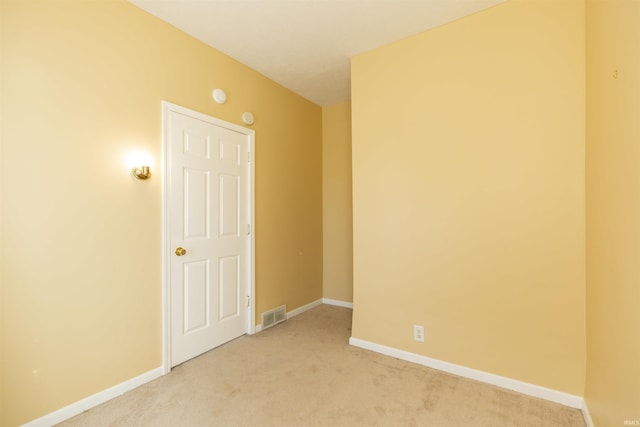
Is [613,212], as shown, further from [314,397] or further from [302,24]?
[302,24]

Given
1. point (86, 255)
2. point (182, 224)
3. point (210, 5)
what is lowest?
point (86, 255)

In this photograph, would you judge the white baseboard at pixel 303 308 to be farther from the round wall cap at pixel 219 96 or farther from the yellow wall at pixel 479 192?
the round wall cap at pixel 219 96

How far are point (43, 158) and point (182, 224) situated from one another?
96cm

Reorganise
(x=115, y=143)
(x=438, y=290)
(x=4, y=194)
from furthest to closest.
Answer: (x=438, y=290) < (x=115, y=143) < (x=4, y=194)

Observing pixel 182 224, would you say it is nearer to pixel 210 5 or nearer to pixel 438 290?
pixel 210 5

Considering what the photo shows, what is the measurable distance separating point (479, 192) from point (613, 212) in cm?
85

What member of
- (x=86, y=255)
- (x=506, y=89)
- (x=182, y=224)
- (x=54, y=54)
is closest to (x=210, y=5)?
(x=54, y=54)

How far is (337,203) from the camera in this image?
4.09m

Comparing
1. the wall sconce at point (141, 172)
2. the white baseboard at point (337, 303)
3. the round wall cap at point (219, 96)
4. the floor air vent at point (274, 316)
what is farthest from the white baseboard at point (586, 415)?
the round wall cap at point (219, 96)

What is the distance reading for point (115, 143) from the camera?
201 centimetres

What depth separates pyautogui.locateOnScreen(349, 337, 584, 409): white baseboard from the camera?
1.86 m

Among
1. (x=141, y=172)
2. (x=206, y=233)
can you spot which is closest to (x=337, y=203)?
(x=206, y=233)

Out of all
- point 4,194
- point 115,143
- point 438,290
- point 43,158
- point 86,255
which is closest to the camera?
point 4,194

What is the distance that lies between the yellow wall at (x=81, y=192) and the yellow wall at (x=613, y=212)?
274cm
